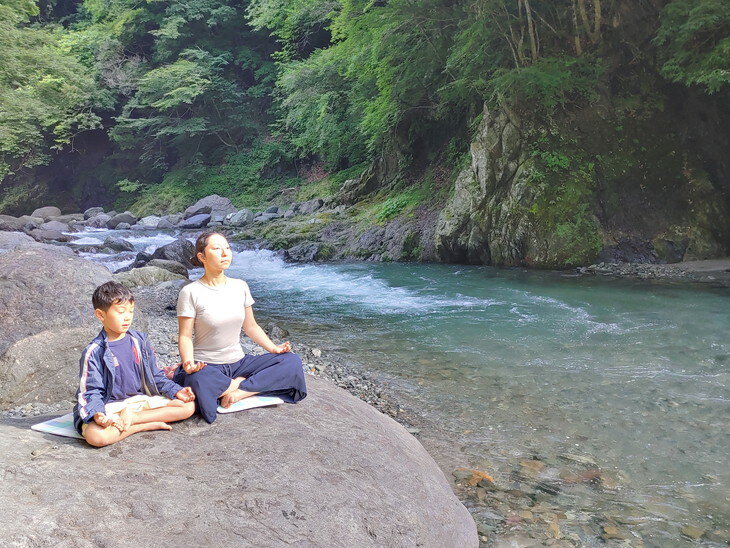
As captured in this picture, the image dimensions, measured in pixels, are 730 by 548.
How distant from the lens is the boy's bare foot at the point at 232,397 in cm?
361

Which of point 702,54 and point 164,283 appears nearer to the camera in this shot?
point 702,54

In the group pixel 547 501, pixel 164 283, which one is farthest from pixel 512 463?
pixel 164 283

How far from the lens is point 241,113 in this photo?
116ft

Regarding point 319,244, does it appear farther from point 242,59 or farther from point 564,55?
point 242,59

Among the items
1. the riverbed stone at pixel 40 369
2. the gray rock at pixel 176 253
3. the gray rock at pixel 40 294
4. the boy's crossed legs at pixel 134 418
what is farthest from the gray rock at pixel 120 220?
the boy's crossed legs at pixel 134 418

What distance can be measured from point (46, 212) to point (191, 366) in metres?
36.0

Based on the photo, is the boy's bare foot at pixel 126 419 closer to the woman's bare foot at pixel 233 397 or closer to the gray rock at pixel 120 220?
the woman's bare foot at pixel 233 397

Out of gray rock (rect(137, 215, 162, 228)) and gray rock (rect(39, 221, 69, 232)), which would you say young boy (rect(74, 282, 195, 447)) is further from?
gray rock (rect(137, 215, 162, 228))

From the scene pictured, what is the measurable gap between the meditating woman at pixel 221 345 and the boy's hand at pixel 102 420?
524 millimetres

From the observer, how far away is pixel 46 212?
3512 cm

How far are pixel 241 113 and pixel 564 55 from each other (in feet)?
77.8

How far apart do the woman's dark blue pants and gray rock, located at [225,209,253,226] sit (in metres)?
23.6

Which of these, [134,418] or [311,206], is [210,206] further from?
[134,418]

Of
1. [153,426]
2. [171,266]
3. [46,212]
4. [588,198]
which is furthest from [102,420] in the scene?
[46,212]
